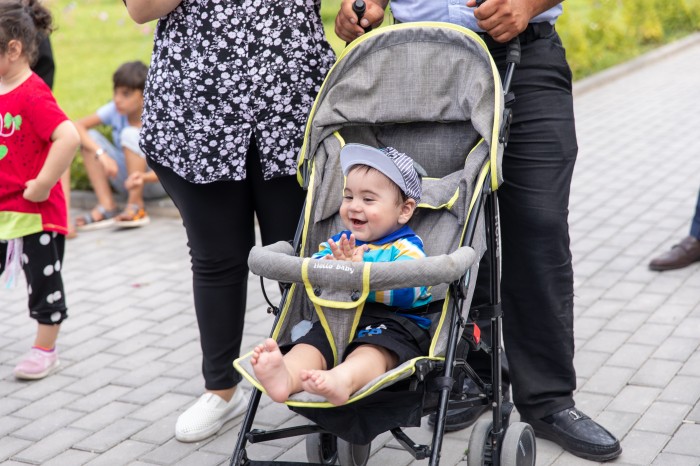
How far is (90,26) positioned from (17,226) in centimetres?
1613

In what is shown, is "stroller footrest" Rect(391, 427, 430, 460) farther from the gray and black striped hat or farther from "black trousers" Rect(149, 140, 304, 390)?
"black trousers" Rect(149, 140, 304, 390)

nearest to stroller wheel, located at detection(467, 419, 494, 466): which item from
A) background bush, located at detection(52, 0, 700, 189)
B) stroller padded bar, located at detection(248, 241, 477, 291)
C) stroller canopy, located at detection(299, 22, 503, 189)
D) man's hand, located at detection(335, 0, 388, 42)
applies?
stroller padded bar, located at detection(248, 241, 477, 291)

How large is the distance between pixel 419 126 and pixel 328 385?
46.4 inches

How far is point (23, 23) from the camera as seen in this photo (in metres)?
4.61

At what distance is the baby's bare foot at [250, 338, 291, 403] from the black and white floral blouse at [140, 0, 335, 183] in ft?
3.53

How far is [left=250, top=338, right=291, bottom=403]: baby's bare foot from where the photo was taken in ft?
9.11

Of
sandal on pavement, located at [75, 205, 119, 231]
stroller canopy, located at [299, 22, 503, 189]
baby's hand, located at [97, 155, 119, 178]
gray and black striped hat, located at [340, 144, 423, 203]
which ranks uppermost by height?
stroller canopy, located at [299, 22, 503, 189]

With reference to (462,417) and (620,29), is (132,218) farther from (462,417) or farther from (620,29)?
(620,29)

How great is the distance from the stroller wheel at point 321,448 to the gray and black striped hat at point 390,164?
908mm

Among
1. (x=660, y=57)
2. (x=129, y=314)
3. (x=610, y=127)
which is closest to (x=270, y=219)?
(x=129, y=314)

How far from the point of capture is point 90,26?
19.8 m

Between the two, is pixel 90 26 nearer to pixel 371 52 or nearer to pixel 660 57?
pixel 660 57

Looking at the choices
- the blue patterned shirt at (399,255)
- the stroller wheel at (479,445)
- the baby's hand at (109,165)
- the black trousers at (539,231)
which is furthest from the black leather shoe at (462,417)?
the baby's hand at (109,165)

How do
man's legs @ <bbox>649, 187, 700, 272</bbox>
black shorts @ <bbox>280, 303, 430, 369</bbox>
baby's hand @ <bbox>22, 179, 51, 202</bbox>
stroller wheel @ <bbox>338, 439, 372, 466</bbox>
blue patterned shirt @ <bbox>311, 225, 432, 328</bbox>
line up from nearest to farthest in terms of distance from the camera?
black shorts @ <bbox>280, 303, 430, 369</bbox> < blue patterned shirt @ <bbox>311, 225, 432, 328</bbox> < stroller wheel @ <bbox>338, 439, 372, 466</bbox> < baby's hand @ <bbox>22, 179, 51, 202</bbox> < man's legs @ <bbox>649, 187, 700, 272</bbox>
